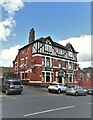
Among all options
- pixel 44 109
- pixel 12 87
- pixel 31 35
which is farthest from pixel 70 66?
pixel 44 109

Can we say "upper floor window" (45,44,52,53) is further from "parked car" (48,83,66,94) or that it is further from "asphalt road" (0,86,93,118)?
"asphalt road" (0,86,93,118)

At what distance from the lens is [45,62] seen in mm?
50406

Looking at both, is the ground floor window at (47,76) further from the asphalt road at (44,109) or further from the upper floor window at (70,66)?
the asphalt road at (44,109)

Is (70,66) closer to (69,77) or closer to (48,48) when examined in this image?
(69,77)

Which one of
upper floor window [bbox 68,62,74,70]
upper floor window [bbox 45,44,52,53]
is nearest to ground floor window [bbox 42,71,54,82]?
upper floor window [bbox 45,44,52,53]

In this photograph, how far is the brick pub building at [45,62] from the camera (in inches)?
1932

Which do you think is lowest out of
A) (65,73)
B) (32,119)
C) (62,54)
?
(32,119)

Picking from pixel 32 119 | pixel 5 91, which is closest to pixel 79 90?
pixel 5 91

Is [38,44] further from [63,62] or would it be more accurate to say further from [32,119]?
[32,119]

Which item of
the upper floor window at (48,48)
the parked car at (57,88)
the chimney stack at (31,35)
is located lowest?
the parked car at (57,88)

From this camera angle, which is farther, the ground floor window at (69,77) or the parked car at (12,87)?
the ground floor window at (69,77)

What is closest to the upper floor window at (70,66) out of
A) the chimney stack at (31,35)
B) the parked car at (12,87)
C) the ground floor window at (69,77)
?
the ground floor window at (69,77)

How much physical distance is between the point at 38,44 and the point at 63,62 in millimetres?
9213

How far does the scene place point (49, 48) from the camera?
172 feet
